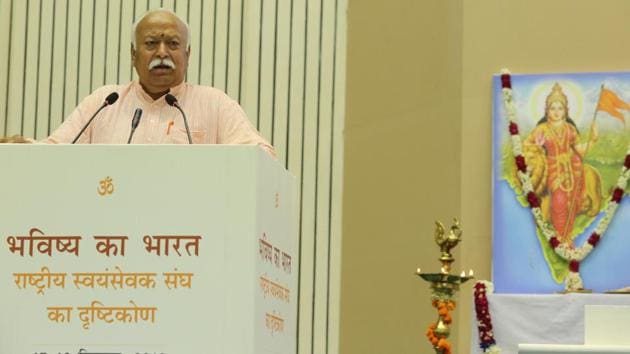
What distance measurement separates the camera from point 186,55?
565 cm

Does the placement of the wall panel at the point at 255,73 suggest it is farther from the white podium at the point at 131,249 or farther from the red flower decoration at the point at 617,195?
the white podium at the point at 131,249

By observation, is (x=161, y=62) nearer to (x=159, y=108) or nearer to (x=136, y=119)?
(x=159, y=108)

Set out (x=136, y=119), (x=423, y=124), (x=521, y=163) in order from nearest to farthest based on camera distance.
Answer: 1. (x=136, y=119)
2. (x=521, y=163)
3. (x=423, y=124)

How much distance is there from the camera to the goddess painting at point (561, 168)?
884 centimetres

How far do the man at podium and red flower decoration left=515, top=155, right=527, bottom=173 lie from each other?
145 inches

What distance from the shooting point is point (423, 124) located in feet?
29.6

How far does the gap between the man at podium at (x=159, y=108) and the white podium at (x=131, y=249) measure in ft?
3.29

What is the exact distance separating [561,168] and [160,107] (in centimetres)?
394

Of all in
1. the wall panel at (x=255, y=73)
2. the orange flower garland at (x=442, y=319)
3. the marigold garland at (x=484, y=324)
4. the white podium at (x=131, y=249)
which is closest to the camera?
the white podium at (x=131, y=249)

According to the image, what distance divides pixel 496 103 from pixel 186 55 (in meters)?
3.74

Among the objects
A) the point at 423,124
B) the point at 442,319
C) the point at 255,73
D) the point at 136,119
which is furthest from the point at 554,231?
the point at 136,119

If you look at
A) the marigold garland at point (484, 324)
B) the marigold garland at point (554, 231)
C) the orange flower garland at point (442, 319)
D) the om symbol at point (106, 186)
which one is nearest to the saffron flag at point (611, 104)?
the marigold garland at point (554, 231)

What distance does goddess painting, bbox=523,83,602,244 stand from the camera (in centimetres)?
884

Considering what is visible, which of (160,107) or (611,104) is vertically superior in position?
(611,104)
